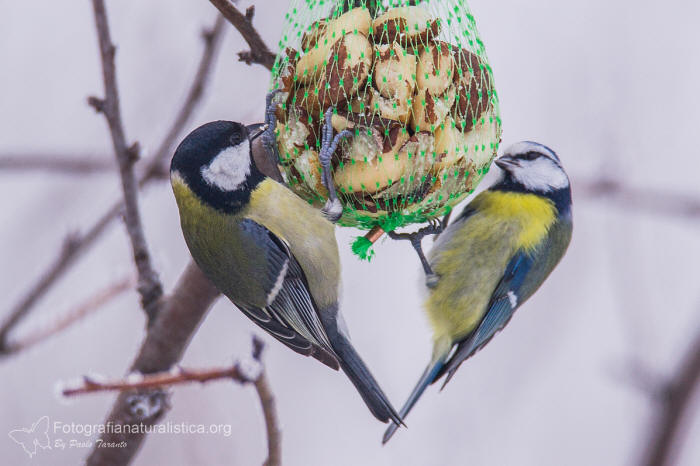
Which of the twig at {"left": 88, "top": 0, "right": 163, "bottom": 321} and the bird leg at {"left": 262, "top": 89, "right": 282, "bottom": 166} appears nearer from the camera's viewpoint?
the twig at {"left": 88, "top": 0, "right": 163, "bottom": 321}

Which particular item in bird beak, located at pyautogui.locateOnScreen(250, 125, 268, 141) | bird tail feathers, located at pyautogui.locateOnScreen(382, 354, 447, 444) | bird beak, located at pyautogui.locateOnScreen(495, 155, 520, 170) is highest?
bird beak, located at pyautogui.locateOnScreen(250, 125, 268, 141)

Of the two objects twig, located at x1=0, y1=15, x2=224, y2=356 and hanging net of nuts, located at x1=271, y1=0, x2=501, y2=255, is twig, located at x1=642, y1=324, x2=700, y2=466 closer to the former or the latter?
hanging net of nuts, located at x1=271, y1=0, x2=501, y2=255

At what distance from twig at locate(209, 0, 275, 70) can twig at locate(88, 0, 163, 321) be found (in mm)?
262

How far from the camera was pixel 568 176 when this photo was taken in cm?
239

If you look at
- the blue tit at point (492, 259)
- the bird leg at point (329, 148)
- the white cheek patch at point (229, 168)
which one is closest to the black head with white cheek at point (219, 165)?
the white cheek patch at point (229, 168)

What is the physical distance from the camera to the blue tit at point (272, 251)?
1.83 meters

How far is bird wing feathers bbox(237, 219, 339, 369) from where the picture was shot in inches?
73.4

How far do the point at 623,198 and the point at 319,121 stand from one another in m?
0.86

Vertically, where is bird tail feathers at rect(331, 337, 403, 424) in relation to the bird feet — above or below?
below

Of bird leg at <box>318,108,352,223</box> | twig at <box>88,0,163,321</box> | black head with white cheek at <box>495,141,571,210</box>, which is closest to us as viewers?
twig at <box>88,0,163,321</box>

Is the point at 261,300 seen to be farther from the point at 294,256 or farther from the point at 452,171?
the point at 452,171

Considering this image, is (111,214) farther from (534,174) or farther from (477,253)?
(534,174)

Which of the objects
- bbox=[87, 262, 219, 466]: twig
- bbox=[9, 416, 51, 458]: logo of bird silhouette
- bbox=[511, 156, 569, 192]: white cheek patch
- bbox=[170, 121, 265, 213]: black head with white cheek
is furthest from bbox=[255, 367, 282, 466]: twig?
bbox=[9, 416, 51, 458]: logo of bird silhouette

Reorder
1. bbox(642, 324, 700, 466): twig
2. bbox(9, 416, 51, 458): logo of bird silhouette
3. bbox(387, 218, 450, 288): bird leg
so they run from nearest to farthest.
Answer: bbox(642, 324, 700, 466): twig, bbox(387, 218, 450, 288): bird leg, bbox(9, 416, 51, 458): logo of bird silhouette
